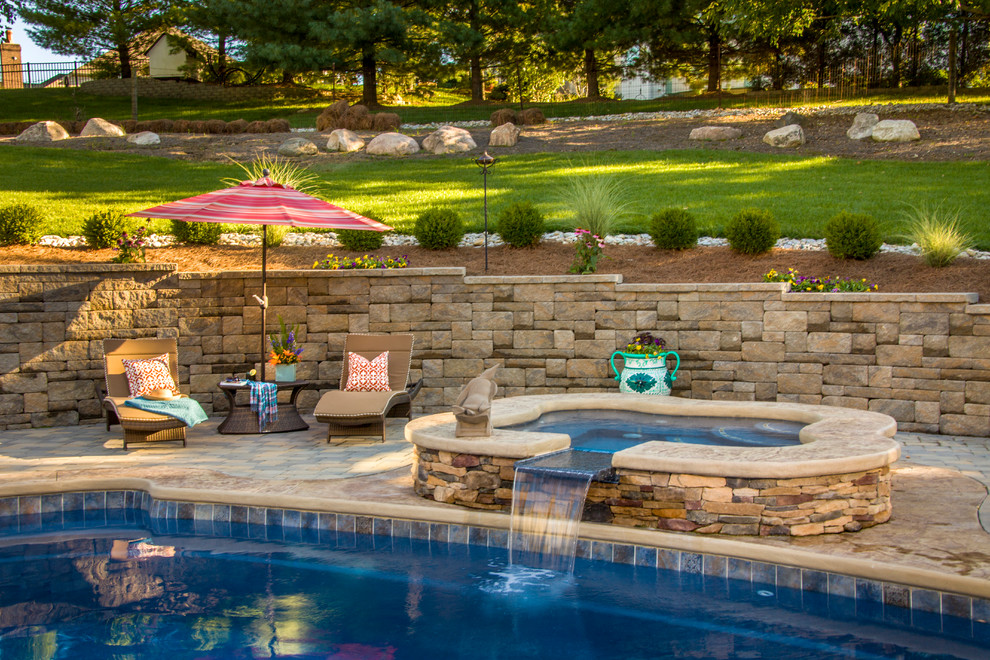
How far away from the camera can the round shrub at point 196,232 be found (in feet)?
34.9

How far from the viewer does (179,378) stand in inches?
368

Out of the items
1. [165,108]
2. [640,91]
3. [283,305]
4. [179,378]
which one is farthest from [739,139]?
[640,91]

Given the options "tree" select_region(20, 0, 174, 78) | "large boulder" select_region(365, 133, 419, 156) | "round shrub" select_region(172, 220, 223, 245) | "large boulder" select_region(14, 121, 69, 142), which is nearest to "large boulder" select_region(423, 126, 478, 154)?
"large boulder" select_region(365, 133, 419, 156)

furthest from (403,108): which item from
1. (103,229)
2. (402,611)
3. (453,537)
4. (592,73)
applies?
(402,611)

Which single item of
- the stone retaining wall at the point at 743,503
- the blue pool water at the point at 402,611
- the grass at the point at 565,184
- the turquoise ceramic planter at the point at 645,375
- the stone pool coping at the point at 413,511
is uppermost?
the grass at the point at 565,184

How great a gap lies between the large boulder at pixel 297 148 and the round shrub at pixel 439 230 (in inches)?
310

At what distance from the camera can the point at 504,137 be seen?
60.5ft

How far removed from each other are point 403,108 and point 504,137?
334 inches

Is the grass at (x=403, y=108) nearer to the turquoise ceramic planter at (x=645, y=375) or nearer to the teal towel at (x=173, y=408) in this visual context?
the turquoise ceramic planter at (x=645, y=375)

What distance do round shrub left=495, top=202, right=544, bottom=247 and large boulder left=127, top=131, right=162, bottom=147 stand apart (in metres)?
11.3

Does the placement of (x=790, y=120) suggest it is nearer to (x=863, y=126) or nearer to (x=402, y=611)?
(x=863, y=126)

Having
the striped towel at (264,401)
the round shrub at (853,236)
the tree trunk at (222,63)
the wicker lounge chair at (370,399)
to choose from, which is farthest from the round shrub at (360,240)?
the tree trunk at (222,63)

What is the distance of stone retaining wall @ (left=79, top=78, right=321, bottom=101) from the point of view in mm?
29547

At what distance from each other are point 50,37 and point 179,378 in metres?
25.6
